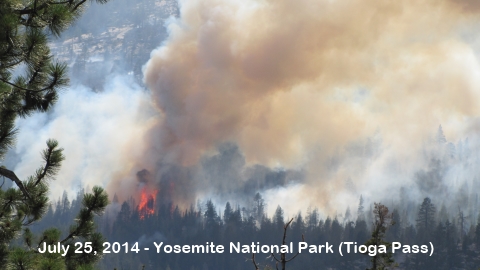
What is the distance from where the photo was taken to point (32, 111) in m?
15.6

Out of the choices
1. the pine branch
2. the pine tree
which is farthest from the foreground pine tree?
the pine tree

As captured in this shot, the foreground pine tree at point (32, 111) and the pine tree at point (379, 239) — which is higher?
the pine tree at point (379, 239)

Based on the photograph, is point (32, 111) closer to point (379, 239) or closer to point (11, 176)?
point (11, 176)

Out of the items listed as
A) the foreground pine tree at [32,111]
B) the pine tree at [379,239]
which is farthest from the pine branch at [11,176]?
the pine tree at [379,239]

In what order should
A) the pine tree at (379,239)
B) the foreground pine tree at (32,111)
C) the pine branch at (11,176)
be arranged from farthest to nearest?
the pine tree at (379,239), the pine branch at (11,176), the foreground pine tree at (32,111)

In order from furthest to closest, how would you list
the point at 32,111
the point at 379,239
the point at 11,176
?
the point at 379,239 < the point at 32,111 < the point at 11,176

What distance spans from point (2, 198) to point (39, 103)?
107 inches

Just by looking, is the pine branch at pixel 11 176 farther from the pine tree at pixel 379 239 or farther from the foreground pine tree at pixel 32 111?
the pine tree at pixel 379 239

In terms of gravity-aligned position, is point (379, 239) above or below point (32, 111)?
above

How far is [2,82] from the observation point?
13.3 meters

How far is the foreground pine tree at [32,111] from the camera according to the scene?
508 inches

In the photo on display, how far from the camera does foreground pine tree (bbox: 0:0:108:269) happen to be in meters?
12.9

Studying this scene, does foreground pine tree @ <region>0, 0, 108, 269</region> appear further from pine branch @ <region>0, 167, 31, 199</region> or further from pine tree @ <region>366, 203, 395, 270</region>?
pine tree @ <region>366, 203, 395, 270</region>

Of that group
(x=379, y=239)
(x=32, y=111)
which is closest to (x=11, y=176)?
(x=32, y=111)
